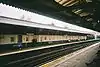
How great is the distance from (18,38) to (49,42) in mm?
5695

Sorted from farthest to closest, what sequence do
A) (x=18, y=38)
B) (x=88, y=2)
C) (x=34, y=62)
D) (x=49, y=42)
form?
(x=49, y=42)
(x=34, y=62)
(x=18, y=38)
(x=88, y=2)

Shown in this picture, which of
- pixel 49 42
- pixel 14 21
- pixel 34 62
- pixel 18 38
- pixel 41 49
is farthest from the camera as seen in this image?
pixel 49 42

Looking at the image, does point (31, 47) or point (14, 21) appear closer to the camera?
point (14, 21)

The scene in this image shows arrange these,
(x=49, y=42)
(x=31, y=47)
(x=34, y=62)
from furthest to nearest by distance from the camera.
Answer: (x=49, y=42)
(x=31, y=47)
(x=34, y=62)

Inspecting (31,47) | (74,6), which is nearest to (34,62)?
(31,47)

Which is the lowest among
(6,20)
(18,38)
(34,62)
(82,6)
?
(34,62)

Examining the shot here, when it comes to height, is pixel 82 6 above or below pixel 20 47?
above

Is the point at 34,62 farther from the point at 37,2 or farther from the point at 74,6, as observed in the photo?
the point at 37,2

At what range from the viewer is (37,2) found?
449 centimetres

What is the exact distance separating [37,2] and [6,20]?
7.51 ft

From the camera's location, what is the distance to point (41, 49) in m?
12.3

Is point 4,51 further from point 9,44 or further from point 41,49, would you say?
point 41,49

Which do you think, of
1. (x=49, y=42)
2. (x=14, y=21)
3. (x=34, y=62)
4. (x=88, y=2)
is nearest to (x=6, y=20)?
Answer: (x=14, y=21)

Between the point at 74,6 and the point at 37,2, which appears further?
the point at 74,6
